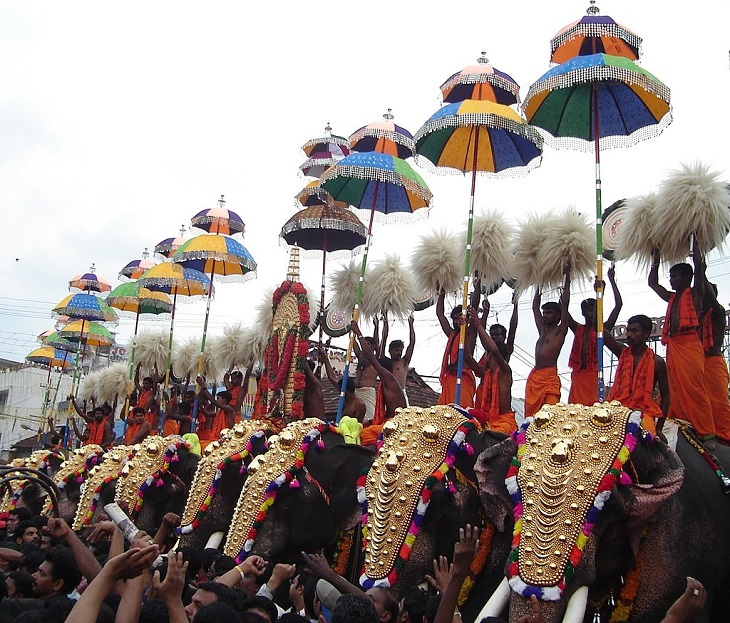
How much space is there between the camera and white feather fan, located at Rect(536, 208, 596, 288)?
22.2ft

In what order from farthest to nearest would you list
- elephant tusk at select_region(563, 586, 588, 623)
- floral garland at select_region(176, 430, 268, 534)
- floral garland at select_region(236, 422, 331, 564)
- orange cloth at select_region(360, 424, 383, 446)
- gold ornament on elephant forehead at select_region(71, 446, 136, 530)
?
gold ornament on elephant forehead at select_region(71, 446, 136, 530) < orange cloth at select_region(360, 424, 383, 446) < floral garland at select_region(176, 430, 268, 534) < floral garland at select_region(236, 422, 331, 564) < elephant tusk at select_region(563, 586, 588, 623)

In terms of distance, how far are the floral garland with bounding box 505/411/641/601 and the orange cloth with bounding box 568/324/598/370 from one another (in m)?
2.34

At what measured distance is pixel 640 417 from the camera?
441 cm

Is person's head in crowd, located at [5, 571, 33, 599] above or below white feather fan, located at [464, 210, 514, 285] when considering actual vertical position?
below

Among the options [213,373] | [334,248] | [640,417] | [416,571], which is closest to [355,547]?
[416,571]

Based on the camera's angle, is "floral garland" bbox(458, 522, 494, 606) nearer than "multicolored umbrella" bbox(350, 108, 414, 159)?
Yes

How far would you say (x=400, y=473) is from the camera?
16.9ft

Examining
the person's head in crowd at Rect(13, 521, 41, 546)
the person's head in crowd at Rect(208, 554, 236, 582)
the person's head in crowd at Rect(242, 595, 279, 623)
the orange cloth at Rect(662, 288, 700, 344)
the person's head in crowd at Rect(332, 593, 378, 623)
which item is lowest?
the person's head in crowd at Rect(13, 521, 41, 546)

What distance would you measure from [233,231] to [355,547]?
25.4 ft

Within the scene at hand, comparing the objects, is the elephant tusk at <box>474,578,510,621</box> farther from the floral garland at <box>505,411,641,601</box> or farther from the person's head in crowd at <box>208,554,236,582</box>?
the person's head in crowd at <box>208,554,236,582</box>

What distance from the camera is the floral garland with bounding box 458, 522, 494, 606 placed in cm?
498

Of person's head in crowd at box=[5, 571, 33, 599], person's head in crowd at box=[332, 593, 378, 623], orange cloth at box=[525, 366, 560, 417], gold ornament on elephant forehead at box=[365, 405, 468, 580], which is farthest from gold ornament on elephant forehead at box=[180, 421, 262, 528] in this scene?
person's head in crowd at box=[332, 593, 378, 623]

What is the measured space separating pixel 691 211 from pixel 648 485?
2412 millimetres

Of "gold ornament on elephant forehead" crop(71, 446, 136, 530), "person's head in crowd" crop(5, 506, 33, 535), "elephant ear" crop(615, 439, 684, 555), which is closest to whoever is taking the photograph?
"elephant ear" crop(615, 439, 684, 555)
